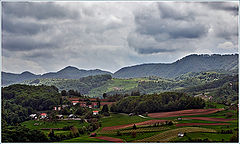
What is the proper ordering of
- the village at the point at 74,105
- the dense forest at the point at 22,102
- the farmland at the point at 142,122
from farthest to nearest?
the village at the point at 74,105 < the dense forest at the point at 22,102 < the farmland at the point at 142,122

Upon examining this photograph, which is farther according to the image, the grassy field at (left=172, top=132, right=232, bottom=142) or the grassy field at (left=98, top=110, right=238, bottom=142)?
the grassy field at (left=98, top=110, right=238, bottom=142)

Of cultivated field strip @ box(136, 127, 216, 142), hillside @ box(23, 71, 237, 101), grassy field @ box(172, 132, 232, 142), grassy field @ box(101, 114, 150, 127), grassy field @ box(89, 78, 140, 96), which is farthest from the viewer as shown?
grassy field @ box(89, 78, 140, 96)

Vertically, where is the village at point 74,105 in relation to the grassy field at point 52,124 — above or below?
above

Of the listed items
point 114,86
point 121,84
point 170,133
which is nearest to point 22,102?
point 170,133

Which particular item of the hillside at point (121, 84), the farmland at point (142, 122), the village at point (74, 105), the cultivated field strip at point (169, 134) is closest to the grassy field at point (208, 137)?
the farmland at point (142, 122)

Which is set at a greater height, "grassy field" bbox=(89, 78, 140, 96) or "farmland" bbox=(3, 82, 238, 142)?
"grassy field" bbox=(89, 78, 140, 96)

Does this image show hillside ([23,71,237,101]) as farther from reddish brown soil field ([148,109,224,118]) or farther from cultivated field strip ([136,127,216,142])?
cultivated field strip ([136,127,216,142])

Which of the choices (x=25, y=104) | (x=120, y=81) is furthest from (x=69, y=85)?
(x=25, y=104)

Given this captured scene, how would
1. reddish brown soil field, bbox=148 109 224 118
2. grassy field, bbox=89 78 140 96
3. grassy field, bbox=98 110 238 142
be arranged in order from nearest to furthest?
1. grassy field, bbox=98 110 238 142
2. reddish brown soil field, bbox=148 109 224 118
3. grassy field, bbox=89 78 140 96

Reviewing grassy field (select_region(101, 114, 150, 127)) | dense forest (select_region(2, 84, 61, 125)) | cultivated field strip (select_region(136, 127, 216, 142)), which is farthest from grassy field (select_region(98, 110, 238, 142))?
dense forest (select_region(2, 84, 61, 125))

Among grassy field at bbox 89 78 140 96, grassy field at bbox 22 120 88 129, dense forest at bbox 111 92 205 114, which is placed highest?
→ grassy field at bbox 89 78 140 96

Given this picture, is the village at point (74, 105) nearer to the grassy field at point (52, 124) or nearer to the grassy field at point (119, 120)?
the grassy field at point (52, 124)
